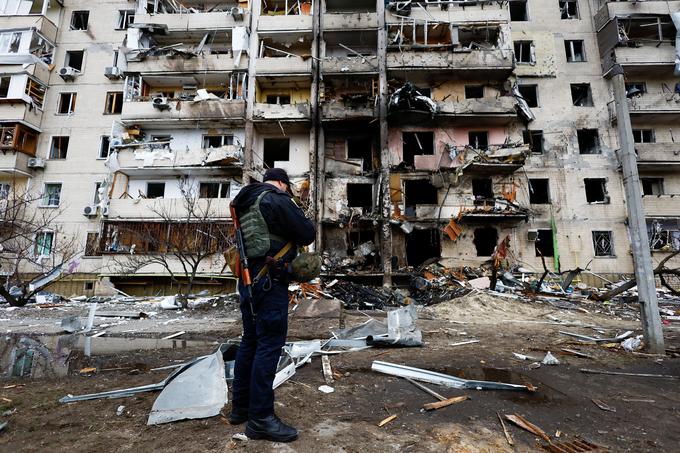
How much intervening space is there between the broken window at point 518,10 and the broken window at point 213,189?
2106 centimetres

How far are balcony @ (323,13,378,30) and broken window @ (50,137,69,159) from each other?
697 inches

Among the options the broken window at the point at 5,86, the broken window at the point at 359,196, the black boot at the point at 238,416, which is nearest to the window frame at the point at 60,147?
the broken window at the point at 5,86

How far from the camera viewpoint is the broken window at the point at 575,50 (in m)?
20.9

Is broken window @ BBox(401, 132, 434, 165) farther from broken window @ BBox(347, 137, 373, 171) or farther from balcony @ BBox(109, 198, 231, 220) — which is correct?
balcony @ BBox(109, 198, 231, 220)

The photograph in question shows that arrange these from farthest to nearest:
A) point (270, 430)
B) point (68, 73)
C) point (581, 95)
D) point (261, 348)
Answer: point (68, 73) < point (581, 95) < point (261, 348) < point (270, 430)

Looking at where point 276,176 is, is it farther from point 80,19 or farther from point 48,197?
point 80,19

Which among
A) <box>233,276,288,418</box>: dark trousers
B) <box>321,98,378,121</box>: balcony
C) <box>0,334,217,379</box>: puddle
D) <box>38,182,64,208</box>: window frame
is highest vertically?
<box>321,98,378,121</box>: balcony

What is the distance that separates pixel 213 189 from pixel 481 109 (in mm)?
15878

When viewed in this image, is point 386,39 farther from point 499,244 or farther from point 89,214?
point 89,214

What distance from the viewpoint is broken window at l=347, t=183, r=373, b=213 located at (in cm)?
2042

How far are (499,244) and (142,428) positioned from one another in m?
18.4

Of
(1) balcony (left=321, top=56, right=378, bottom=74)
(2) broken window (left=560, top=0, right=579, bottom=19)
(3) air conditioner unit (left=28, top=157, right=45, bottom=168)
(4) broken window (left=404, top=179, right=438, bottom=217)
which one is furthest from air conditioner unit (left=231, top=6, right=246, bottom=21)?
(2) broken window (left=560, top=0, right=579, bottom=19)

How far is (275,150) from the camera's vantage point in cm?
2142

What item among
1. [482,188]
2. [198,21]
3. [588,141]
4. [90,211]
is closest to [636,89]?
[588,141]
